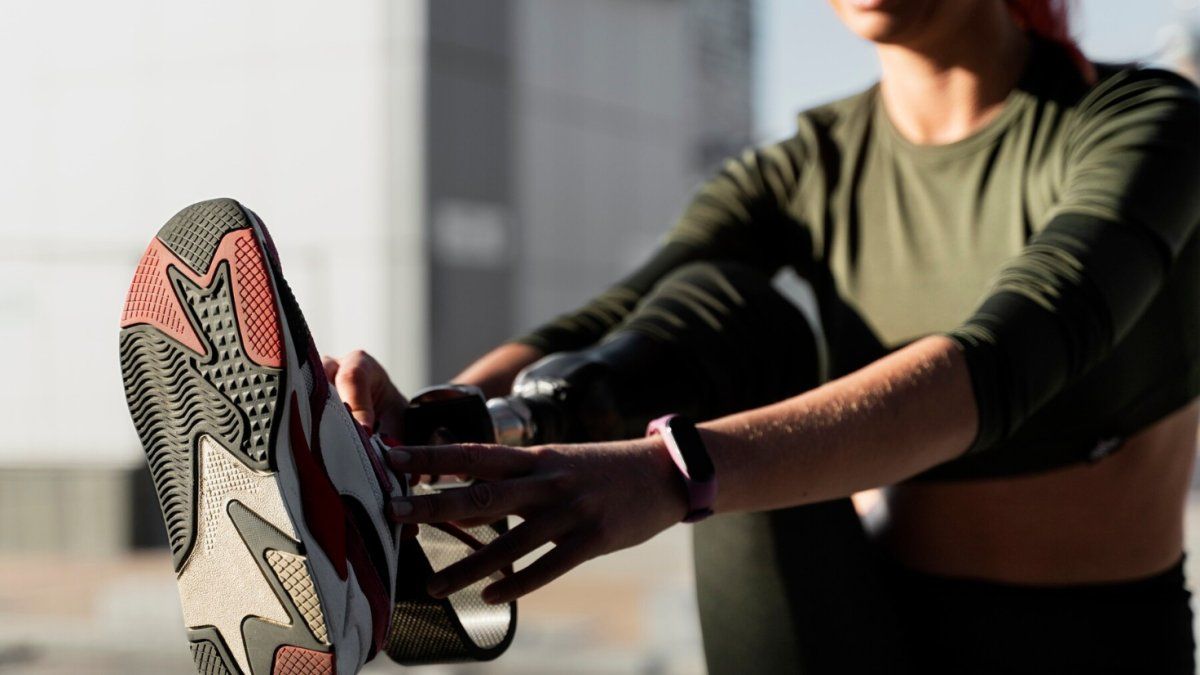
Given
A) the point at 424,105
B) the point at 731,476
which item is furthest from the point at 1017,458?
the point at 424,105

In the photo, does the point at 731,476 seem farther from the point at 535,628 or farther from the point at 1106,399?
the point at 535,628

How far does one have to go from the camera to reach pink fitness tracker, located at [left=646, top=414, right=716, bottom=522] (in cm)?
110

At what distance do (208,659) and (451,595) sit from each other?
0.28 m

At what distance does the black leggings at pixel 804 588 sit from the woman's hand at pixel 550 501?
41 cm

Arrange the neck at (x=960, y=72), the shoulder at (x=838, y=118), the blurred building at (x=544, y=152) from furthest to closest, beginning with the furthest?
the blurred building at (x=544, y=152)
the shoulder at (x=838, y=118)
the neck at (x=960, y=72)

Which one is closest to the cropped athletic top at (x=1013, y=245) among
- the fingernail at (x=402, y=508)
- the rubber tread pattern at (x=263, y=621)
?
the fingernail at (x=402, y=508)

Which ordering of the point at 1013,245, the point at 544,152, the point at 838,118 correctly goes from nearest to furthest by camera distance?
the point at 1013,245 < the point at 838,118 < the point at 544,152

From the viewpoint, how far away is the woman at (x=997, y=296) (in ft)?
4.50

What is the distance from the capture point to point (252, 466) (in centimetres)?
109

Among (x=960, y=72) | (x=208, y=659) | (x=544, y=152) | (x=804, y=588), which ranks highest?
(x=960, y=72)

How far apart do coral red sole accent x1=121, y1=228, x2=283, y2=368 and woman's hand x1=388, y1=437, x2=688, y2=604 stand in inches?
6.0

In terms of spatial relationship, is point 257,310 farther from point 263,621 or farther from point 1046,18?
point 1046,18

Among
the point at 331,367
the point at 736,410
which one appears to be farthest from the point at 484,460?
the point at 736,410

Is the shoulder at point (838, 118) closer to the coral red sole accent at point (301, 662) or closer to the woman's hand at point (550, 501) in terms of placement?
the woman's hand at point (550, 501)
